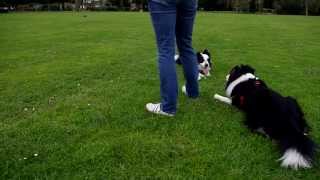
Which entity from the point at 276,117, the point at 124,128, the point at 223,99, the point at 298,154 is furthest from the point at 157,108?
the point at 298,154

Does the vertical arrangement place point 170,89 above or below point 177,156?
above

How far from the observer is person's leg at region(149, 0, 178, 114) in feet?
15.3

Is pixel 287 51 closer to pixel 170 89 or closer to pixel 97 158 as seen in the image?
pixel 170 89

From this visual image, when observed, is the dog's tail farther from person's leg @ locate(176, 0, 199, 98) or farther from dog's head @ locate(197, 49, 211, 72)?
dog's head @ locate(197, 49, 211, 72)

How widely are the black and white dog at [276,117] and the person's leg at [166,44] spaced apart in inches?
34.2

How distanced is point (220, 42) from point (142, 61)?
16.5 feet

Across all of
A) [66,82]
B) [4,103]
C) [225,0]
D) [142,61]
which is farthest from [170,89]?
[225,0]

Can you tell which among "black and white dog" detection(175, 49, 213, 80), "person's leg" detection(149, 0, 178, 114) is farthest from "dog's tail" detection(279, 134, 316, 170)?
"black and white dog" detection(175, 49, 213, 80)

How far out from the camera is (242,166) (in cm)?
380

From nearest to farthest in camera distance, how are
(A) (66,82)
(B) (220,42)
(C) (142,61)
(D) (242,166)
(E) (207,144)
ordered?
(D) (242,166) < (E) (207,144) < (A) (66,82) < (C) (142,61) < (B) (220,42)

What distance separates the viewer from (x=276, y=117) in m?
4.37

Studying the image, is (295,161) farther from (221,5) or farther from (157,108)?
(221,5)

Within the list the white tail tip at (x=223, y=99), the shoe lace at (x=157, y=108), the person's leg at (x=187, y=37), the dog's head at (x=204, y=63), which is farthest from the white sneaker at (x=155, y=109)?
the dog's head at (x=204, y=63)

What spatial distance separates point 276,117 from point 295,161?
75 cm
